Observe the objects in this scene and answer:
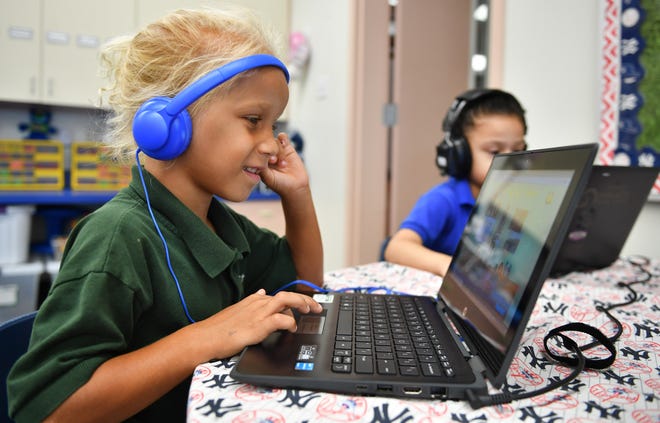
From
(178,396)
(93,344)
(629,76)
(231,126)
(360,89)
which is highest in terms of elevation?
(360,89)

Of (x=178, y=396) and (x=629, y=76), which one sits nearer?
(x=178, y=396)

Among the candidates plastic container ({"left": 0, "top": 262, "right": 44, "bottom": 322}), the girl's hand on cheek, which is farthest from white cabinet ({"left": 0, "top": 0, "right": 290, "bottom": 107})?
the girl's hand on cheek

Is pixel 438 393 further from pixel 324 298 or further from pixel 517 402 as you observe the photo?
pixel 324 298

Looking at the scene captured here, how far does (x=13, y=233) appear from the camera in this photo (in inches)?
77.8

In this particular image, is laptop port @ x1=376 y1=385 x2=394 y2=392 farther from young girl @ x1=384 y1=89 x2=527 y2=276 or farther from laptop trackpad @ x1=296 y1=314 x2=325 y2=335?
young girl @ x1=384 y1=89 x2=527 y2=276

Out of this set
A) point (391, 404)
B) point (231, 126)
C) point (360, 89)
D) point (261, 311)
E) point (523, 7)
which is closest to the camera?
point (391, 404)

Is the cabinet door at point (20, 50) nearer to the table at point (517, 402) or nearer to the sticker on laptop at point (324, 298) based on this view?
the sticker on laptop at point (324, 298)

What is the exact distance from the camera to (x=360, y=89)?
216 cm

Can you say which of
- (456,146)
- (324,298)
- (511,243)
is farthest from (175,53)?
(456,146)

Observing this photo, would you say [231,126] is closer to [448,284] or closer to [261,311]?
[261,311]

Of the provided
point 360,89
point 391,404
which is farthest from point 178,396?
point 360,89

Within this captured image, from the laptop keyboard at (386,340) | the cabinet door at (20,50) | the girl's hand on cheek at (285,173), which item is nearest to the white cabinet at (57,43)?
the cabinet door at (20,50)

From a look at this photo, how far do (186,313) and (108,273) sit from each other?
13 cm

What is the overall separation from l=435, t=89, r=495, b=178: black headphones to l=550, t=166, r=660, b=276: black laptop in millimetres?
350
